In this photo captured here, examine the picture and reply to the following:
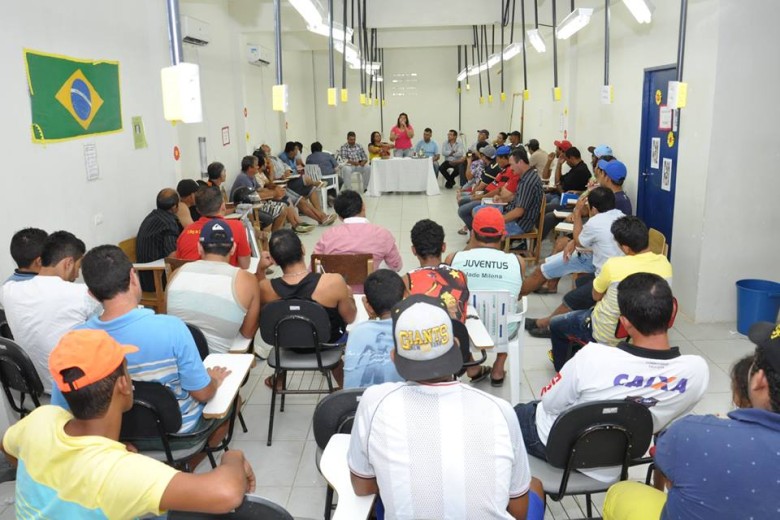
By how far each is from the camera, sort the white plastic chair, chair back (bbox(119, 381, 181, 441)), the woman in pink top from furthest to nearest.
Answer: the woman in pink top, the white plastic chair, chair back (bbox(119, 381, 181, 441))

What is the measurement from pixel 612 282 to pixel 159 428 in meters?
2.32

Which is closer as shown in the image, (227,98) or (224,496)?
(224,496)

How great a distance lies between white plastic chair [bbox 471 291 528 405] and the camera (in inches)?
134

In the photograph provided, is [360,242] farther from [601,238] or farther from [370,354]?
[370,354]

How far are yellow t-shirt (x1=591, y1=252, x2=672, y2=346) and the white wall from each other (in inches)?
Result: 132

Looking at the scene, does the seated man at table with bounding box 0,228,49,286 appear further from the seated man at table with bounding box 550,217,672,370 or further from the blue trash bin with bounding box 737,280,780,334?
the blue trash bin with bounding box 737,280,780,334

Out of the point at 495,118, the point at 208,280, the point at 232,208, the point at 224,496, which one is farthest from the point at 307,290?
the point at 495,118

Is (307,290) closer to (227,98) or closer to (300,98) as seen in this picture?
(227,98)

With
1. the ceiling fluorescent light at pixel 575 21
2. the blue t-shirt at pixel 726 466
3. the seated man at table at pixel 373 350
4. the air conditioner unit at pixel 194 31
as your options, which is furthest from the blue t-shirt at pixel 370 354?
the air conditioner unit at pixel 194 31

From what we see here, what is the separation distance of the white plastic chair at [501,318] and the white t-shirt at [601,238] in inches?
37.3

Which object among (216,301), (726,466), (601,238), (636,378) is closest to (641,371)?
(636,378)

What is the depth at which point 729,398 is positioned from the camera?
3.71 m

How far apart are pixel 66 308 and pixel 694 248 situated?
4399mm

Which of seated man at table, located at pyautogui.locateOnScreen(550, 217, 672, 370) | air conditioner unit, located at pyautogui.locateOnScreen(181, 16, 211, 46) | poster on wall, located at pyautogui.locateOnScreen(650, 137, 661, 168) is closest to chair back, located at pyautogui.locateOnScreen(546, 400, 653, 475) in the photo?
seated man at table, located at pyautogui.locateOnScreen(550, 217, 672, 370)
